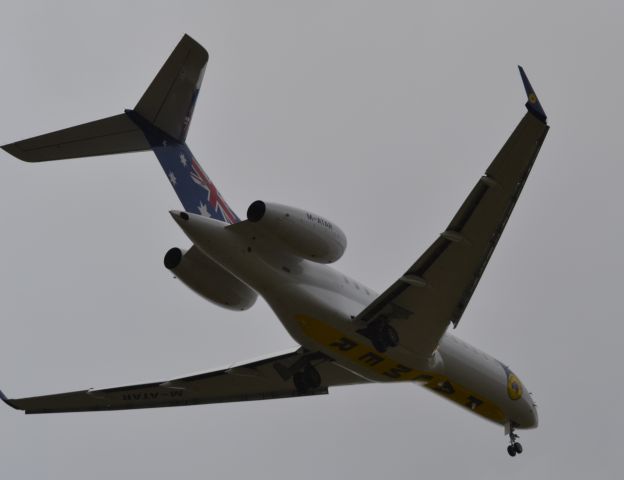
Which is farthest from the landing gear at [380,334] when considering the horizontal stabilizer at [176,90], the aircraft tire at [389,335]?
the horizontal stabilizer at [176,90]

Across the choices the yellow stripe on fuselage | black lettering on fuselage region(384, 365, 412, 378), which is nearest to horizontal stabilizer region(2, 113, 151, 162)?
the yellow stripe on fuselage

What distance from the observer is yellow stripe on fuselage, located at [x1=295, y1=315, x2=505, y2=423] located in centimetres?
2228

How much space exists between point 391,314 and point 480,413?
5.14 m

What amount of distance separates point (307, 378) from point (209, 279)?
3948 mm

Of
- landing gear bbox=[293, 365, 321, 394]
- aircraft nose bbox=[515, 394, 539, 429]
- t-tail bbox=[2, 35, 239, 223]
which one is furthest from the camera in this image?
aircraft nose bbox=[515, 394, 539, 429]

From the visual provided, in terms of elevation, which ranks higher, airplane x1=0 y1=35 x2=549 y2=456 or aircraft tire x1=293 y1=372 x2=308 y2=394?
airplane x1=0 y1=35 x2=549 y2=456

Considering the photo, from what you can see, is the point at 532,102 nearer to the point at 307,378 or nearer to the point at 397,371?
the point at 397,371

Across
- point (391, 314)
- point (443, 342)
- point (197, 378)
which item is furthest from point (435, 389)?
point (197, 378)

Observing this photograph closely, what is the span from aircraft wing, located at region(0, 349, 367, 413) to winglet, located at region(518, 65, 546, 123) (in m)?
9.09

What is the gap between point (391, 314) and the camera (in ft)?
73.0

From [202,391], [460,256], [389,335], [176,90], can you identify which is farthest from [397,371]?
[176,90]

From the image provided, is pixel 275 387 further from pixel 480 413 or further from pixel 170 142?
pixel 170 142

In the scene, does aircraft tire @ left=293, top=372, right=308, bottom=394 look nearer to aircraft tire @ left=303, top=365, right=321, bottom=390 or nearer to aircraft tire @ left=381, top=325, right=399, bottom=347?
aircraft tire @ left=303, top=365, right=321, bottom=390

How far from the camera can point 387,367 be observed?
23.5 meters
